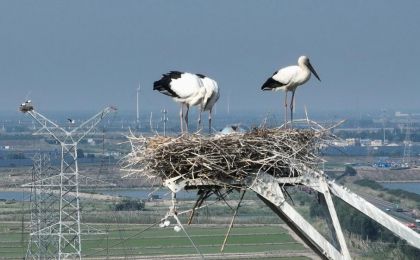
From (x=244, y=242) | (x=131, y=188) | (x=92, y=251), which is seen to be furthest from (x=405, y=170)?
(x=92, y=251)

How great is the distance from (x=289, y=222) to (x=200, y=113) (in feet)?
7.07

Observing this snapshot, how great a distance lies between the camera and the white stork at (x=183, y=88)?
10688 mm

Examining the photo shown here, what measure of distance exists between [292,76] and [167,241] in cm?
4605

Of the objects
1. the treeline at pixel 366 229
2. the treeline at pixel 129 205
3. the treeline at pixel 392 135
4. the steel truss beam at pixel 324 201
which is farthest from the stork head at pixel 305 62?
the treeline at pixel 392 135

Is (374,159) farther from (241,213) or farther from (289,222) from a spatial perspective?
(289,222)

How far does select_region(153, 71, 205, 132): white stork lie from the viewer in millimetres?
10688

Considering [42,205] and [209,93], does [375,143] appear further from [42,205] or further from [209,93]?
[209,93]

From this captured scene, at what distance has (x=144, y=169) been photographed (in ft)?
30.3

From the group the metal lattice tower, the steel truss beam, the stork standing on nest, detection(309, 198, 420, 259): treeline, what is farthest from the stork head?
detection(309, 198, 420, 259): treeline

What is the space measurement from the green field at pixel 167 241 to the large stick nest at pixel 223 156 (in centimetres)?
3858

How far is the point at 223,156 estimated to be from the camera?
8.86 m

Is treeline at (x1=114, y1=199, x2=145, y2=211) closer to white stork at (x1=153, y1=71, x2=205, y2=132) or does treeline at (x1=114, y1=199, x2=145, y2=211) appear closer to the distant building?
white stork at (x1=153, y1=71, x2=205, y2=132)

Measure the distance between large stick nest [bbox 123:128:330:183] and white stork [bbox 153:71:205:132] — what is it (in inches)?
51.1

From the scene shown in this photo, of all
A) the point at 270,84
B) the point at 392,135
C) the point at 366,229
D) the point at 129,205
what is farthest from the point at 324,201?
the point at 392,135
